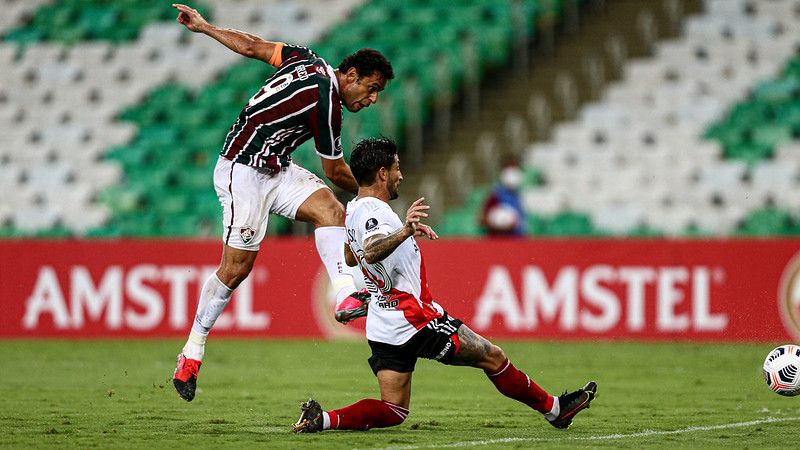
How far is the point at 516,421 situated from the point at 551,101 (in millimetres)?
11062

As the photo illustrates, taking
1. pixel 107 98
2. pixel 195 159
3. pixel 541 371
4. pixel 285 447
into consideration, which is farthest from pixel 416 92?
pixel 285 447

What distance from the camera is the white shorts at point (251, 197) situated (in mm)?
7816

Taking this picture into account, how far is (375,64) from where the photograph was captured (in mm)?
7629

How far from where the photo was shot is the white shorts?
7.82m

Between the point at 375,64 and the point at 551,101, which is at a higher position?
the point at 551,101

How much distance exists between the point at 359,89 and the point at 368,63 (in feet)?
0.61

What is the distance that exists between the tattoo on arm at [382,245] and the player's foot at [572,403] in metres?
1.59

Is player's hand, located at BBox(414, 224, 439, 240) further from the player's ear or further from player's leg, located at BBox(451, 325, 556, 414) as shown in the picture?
the player's ear

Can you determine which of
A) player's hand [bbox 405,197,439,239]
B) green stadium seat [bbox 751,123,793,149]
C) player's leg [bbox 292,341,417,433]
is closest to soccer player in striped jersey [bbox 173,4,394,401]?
player's leg [bbox 292,341,417,433]

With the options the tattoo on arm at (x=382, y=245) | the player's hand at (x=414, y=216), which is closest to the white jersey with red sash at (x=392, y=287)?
the tattoo on arm at (x=382, y=245)

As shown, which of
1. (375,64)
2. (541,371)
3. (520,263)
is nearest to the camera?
(375,64)

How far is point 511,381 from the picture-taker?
7.12m

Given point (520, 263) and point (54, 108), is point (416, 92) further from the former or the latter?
point (54, 108)

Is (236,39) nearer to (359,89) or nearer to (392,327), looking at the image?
(359,89)
